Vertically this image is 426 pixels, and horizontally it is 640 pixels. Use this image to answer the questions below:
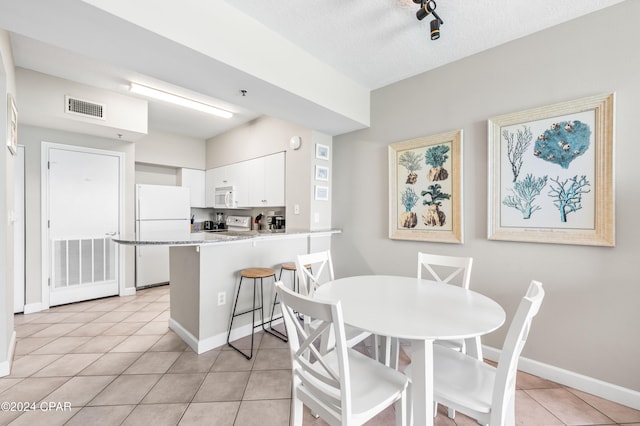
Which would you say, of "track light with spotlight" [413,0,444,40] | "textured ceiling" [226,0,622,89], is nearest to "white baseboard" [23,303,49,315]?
"textured ceiling" [226,0,622,89]

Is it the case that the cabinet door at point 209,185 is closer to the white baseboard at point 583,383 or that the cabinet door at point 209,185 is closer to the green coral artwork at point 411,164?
the green coral artwork at point 411,164

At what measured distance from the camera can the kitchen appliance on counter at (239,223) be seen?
456 centimetres

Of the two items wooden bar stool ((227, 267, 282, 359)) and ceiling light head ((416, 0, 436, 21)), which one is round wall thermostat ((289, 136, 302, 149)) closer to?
wooden bar stool ((227, 267, 282, 359))

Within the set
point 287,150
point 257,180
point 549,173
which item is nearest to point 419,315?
point 549,173

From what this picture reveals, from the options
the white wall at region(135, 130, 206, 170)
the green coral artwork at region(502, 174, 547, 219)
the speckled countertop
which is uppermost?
the white wall at region(135, 130, 206, 170)

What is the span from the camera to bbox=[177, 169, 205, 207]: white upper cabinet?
4.89 meters

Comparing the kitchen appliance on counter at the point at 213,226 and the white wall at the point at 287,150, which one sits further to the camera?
the kitchen appliance on counter at the point at 213,226

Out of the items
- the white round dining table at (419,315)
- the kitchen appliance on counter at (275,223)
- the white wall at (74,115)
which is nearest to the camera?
the white round dining table at (419,315)

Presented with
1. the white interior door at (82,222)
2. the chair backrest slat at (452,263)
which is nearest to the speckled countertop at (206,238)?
the chair backrest slat at (452,263)

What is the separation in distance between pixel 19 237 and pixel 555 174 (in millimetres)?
5480

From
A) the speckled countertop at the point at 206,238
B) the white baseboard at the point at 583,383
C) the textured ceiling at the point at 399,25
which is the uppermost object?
the textured ceiling at the point at 399,25

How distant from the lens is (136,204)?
404 centimetres
